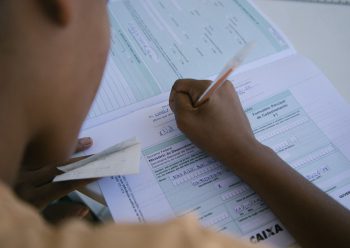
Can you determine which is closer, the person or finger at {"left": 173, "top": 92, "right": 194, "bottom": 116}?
the person

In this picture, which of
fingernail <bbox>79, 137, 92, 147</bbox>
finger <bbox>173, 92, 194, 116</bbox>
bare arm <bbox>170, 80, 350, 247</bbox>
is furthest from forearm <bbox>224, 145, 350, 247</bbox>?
fingernail <bbox>79, 137, 92, 147</bbox>

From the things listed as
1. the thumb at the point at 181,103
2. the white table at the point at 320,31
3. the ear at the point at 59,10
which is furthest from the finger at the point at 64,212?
the white table at the point at 320,31

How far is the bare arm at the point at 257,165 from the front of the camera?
0.50m

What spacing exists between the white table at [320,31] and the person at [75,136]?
25cm

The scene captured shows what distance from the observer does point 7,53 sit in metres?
0.33

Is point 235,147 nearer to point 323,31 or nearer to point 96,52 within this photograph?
point 96,52

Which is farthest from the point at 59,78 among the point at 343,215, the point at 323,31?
the point at 323,31

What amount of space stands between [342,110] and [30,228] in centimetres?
56

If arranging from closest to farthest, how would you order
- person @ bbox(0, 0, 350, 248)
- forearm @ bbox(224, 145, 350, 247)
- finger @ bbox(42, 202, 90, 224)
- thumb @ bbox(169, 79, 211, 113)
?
person @ bbox(0, 0, 350, 248)
forearm @ bbox(224, 145, 350, 247)
thumb @ bbox(169, 79, 211, 113)
finger @ bbox(42, 202, 90, 224)

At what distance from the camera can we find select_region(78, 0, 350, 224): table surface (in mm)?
744

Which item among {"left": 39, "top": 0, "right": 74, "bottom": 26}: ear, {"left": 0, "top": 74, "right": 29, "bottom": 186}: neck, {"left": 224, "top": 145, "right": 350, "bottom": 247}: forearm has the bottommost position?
{"left": 224, "top": 145, "right": 350, "bottom": 247}: forearm

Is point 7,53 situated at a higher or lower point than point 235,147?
higher

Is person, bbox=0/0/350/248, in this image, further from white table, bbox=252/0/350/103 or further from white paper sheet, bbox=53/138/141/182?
white table, bbox=252/0/350/103

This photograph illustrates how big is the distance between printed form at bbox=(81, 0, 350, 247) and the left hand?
0.05 metres
